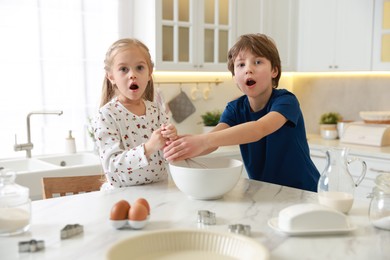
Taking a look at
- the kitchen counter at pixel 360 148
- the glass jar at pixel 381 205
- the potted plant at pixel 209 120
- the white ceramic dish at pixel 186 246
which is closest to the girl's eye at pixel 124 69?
the white ceramic dish at pixel 186 246

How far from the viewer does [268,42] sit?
5.82ft

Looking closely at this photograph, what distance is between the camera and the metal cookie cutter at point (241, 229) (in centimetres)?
110

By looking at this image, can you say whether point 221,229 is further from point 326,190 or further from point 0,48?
point 0,48

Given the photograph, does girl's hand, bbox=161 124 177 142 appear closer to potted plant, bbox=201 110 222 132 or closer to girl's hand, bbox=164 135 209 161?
girl's hand, bbox=164 135 209 161

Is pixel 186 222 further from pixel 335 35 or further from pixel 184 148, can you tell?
pixel 335 35

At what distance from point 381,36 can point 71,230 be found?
9.61 feet

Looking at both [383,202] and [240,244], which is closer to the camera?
[240,244]

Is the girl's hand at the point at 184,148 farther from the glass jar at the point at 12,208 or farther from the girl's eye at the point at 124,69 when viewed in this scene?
the glass jar at the point at 12,208

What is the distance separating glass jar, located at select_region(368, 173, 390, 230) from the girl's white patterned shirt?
704mm

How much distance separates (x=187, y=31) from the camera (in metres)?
3.37

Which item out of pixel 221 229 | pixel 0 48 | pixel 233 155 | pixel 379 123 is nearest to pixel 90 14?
pixel 0 48

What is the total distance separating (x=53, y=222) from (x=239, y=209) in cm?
50

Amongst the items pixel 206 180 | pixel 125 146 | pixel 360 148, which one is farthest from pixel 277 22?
pixel 206 180

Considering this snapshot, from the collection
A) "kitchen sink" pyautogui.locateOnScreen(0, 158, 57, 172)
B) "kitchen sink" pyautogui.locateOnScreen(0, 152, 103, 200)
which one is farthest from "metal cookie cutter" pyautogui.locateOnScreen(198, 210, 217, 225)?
"kitchen sink" pyautogui.locateOnScreen(0, 158, 57, 172)
